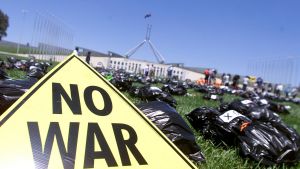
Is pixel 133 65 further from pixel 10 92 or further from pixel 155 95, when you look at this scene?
pixel 10 92

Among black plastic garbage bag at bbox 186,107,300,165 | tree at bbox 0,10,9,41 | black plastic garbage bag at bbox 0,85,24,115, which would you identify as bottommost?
black plastic garbage bag at bbox 186,107,300,165

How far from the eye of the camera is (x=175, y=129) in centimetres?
358

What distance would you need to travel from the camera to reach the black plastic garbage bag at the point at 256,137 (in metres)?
4.09

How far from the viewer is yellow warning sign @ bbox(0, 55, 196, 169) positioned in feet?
5.14

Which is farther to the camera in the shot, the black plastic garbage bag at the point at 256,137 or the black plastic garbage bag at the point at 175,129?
the black plastic garbage bag at the point at 256,137

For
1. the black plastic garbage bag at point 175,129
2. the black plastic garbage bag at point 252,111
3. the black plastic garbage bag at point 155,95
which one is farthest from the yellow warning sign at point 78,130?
the black plastic garbage bag at point 155,95

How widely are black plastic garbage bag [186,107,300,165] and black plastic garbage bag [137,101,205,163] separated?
2.51ft

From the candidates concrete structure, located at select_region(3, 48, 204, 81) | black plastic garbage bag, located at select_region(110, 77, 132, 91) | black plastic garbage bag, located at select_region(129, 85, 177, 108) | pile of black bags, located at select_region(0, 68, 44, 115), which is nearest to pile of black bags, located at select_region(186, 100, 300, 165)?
black plastic garbage bag, located at select_region(129, 85, 177, 108)

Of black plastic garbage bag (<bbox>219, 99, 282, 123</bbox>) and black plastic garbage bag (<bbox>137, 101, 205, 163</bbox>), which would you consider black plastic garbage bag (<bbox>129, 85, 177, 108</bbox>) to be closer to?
black plastic garbage bag (<bbox>219, 99, 282, 123</bbox>)

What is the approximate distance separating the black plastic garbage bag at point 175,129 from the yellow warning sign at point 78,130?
1.58 metres

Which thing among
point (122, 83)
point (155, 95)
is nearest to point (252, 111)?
point (155, 95)

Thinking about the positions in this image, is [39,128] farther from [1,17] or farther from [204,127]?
[1,17]

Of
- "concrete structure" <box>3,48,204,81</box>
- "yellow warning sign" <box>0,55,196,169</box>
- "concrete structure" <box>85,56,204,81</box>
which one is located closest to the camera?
"yellow warning sign" <box>0,55,196,169</box>

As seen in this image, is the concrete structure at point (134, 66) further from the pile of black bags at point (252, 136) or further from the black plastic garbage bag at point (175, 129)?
the black plastic garbage bag at point (175, 129)
